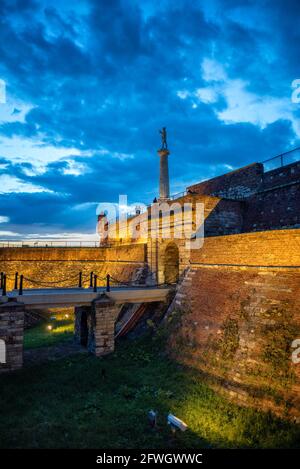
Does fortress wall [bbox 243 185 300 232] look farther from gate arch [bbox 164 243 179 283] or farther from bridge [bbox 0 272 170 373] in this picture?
bridge [bbox 0 272 170 373]

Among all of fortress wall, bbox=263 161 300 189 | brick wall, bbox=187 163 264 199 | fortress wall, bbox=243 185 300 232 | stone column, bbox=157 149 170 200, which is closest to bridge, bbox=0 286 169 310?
fortress wall, bbox=243 185 300 232

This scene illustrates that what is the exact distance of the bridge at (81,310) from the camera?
1000 centimetres

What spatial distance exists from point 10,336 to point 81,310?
146 inches

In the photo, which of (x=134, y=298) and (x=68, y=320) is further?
(x=68, y=320)

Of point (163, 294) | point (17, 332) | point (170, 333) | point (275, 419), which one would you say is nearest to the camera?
point (275, 419)

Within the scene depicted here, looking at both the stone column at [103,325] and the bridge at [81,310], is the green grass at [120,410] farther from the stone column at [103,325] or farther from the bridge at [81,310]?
the bridge at [81,310]

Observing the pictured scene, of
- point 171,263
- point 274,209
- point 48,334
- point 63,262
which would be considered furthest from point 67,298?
point 63,262

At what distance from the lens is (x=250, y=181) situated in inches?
760

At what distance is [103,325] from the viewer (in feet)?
37.8

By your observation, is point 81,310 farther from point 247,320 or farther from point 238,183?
point 238,183

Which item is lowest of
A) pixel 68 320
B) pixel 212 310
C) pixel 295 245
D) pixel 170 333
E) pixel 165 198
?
pixel 68 320
